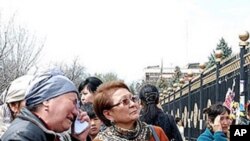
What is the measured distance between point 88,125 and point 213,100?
7.97 metres

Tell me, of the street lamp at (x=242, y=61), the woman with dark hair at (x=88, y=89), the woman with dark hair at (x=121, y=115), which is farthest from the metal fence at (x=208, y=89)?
the woman with dark hair at (x=121, y=115)

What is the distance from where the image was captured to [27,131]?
101 inches

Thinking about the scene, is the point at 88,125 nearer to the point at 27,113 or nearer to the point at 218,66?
the point at 27,113

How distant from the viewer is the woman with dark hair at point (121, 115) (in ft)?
12.3

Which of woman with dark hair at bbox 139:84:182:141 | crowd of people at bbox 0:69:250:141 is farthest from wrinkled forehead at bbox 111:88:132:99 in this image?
woman with dark hair at bbox 139:84:182:141

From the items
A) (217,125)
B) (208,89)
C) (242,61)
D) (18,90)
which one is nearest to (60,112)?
(18,90)

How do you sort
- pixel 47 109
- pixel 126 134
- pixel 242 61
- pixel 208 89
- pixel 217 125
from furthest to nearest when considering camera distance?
pixel 208 89, pixel 242 61, pixel 217 125, pixel 126 134, pixel 47 109

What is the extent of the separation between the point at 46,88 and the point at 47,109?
0.11 m

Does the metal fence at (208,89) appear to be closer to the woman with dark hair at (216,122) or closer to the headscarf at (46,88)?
the woman with dark hair at (216,122)

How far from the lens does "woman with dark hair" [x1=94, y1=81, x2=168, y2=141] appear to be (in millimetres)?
3764

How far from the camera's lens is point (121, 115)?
3791 millimetres

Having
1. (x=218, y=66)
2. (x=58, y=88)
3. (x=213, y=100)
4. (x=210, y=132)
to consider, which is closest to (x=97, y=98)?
(x=58, y=88)

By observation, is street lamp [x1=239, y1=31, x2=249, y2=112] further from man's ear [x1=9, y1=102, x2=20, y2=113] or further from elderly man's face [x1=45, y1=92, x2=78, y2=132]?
elderly man's face [x1=45, y1=92, x2=78, y2=132]

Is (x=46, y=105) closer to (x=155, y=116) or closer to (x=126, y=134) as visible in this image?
(x=126, y=134)
